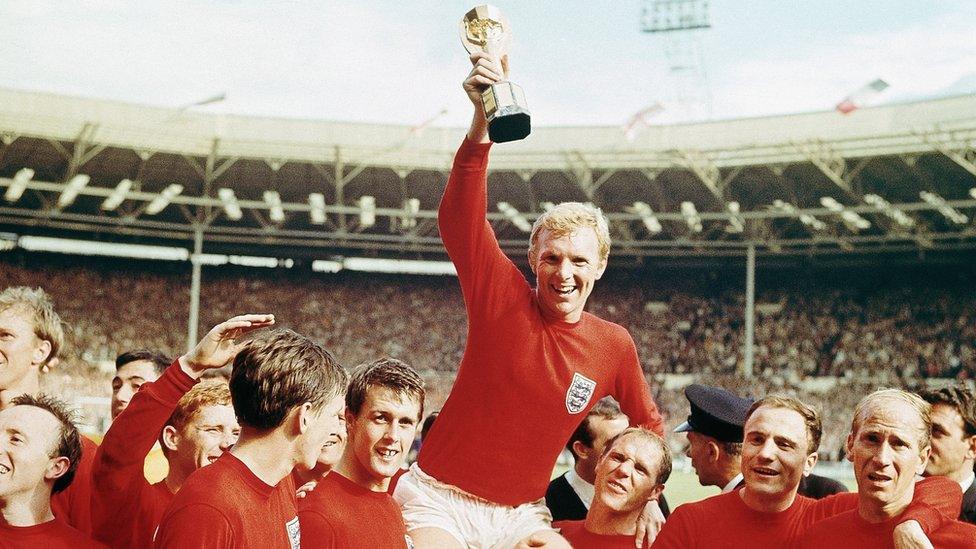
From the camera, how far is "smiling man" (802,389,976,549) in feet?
11.7

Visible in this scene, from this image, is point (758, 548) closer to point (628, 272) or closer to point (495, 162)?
point (495, 162)

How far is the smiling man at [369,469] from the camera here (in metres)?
3.43

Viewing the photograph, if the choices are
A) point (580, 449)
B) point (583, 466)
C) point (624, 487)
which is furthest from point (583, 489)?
point (624, 487)

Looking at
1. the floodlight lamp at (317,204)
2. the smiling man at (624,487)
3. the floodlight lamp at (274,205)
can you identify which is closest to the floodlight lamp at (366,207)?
the floodlight lamp at (317,204)

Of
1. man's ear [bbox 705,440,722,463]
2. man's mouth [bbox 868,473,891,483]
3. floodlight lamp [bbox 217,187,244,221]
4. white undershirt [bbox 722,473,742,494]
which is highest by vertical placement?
floodlight lamp [bbox 217,187,244,221]

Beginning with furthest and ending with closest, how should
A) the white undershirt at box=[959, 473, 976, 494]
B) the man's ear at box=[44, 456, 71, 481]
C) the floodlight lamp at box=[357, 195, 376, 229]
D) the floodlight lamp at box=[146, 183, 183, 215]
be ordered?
the floodlight lamp at box=[357, 195, 376, 229]
the floodlight lamp at box=[146, 183, 183, 215]
the white undershirt at box=[959, 473, 976, 494]
the man's ear at box=[44, 456, 71, 481]

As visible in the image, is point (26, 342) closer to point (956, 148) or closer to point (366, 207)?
point (956, 148)

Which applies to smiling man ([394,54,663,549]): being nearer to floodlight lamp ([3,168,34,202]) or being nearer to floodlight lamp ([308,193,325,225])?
floodlight lamp ([3,168,34,202])

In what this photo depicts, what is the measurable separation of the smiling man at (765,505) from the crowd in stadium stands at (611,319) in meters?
21.3

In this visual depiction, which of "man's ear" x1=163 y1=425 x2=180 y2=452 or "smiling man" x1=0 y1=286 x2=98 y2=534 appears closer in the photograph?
"man's ear" x1=163 y1=425 x2=180 y2=452

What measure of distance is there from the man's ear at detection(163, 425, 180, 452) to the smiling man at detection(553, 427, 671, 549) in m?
1.78

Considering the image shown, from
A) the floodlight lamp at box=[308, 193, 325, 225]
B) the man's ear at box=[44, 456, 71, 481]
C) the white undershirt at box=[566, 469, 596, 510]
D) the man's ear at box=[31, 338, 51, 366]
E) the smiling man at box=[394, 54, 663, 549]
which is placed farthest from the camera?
the floodlight lamp at box=[308, 193, 325, 225]

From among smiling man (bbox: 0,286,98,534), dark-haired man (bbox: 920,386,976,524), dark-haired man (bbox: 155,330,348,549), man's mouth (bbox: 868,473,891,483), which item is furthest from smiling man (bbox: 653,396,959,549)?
smiling man (bbox: 0,286,98,534)

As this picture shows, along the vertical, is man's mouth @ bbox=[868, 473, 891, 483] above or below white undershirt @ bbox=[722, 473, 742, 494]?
above
